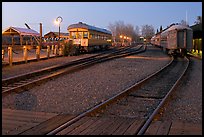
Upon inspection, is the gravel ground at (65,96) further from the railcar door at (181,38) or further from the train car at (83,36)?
the train car at (83,36)

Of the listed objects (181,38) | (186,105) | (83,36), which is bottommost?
(186,105)

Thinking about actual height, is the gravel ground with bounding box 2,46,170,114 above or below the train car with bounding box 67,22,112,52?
below

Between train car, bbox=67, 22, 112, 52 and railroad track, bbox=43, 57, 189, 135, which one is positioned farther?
train car, bbox=67, 22, 112, 52

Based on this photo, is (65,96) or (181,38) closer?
(65,96)

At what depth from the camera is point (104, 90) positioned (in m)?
10.4

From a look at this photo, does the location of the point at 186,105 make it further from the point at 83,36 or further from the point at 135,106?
the point at 83,36

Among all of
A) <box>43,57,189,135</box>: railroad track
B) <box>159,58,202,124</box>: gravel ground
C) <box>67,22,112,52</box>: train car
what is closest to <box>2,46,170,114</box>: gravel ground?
<box>43,57,189,135</box>: railroad track

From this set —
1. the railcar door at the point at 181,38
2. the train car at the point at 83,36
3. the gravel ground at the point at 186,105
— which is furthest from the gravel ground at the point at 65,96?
the train car at the point at 83,36

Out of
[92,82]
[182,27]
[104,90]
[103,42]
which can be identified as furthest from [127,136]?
[103,42]

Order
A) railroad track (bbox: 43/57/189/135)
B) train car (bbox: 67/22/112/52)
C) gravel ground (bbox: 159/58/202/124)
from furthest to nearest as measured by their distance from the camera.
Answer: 1. train car (bbox: 67/22/112/52)
2. gravel ground (bbox: 159/58/202/124)
3. railroad track (bbox: 43/57/189/135)

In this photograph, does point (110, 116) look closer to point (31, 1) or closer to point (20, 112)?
point (20, 112)

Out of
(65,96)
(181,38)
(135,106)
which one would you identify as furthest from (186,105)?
(181,38)

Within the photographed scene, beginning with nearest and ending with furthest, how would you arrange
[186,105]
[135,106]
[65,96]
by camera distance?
[135,106], [186,105], [65,96]

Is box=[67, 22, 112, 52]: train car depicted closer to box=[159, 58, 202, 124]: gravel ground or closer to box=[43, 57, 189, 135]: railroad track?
box=[43, 57, 189, 135]: railroad track
